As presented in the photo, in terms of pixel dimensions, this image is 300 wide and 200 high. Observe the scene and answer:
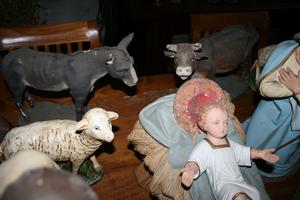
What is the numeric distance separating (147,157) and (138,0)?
155 cm

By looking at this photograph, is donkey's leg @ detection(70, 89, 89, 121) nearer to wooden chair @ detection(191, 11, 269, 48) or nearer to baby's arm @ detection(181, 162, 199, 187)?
baby's arm @ detection(181, 162, 199, 187)

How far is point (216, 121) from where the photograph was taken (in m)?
1.08

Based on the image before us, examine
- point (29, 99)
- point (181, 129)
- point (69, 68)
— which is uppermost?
point (69, 68)

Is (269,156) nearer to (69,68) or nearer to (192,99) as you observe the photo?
(192,99)

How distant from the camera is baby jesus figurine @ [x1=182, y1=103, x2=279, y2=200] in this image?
1.06m

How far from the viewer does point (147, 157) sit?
129 cm

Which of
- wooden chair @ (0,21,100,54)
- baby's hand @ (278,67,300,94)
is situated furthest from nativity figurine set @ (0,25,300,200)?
wooden chair @ (0,21,100,54)

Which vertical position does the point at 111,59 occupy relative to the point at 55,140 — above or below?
above

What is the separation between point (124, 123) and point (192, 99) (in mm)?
528

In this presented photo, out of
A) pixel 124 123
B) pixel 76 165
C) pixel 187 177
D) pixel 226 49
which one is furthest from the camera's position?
pixel 226 49

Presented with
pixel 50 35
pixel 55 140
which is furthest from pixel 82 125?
pixel 50 35

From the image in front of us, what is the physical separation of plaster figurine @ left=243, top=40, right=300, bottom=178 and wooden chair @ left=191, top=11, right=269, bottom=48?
0.61 meters

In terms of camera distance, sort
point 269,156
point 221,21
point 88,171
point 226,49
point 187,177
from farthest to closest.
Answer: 1. point 221,21
2. point 226,49
3. point 88,171
4. point 269,156
5. point 187,177

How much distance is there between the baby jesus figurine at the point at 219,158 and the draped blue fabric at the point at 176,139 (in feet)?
0.22
